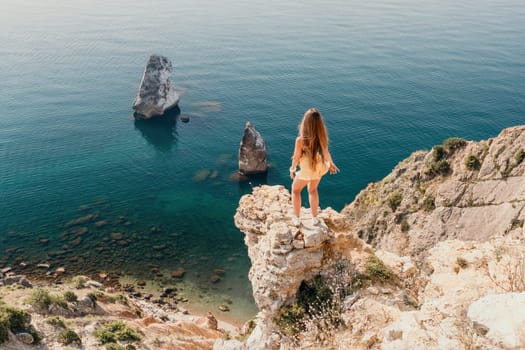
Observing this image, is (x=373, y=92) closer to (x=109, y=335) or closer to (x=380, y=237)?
(x=380, y=237)

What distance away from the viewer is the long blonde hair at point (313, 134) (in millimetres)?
12906

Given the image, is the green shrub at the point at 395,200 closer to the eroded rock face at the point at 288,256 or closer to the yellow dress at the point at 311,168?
the eroded rock face at the point at 288,256

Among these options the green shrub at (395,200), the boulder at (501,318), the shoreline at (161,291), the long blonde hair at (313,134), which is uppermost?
the long blonde hair at (313,134)

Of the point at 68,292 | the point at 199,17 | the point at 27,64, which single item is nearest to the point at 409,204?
the point at 68,292

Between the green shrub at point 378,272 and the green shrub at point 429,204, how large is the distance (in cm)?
2356

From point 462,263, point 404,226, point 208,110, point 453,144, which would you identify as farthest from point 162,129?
point 462,263

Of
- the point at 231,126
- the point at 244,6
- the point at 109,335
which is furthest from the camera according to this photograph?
the point at 244,6

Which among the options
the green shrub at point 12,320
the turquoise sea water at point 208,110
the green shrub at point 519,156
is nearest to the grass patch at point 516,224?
the green shrub at point 519,156

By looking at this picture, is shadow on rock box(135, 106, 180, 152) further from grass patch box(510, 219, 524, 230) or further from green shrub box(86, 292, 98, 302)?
grass patch box(510, 219, 524, 230)

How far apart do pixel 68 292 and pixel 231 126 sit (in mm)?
53977

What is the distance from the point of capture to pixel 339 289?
46.5 ft

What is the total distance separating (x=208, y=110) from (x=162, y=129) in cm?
1135

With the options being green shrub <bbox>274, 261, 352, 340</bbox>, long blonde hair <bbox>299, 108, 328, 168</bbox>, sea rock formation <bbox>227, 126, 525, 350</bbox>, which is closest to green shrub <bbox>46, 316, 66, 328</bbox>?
sea rock formation <bbox>227, 126, 525, 350</bbox>

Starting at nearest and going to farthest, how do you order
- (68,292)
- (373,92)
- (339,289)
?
(339,289), (68,292), (373,92)
